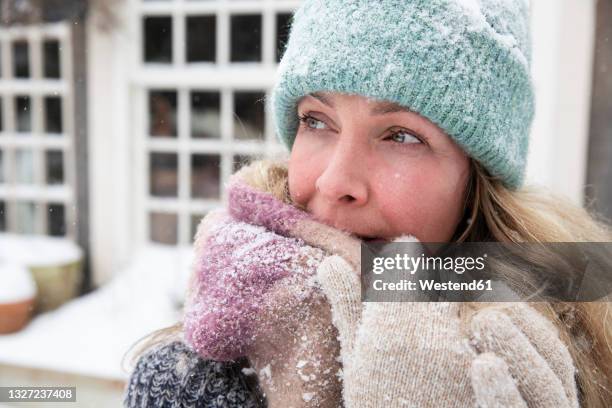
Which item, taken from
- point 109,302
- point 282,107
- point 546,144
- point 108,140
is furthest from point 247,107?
point 282,107

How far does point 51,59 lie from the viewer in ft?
10.9

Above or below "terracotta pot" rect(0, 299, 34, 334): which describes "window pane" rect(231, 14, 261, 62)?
above

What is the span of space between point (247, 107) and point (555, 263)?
2433 millimetres

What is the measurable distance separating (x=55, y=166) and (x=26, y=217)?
0.43m

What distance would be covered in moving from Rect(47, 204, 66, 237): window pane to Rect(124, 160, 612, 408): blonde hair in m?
2.92

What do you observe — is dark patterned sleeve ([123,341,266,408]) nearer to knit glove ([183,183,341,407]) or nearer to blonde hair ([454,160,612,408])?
knit glove ([183,183,341,407])

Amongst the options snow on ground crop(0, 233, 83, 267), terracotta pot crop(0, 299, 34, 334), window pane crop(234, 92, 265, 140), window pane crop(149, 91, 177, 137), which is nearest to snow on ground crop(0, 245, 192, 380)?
terracotta pot crop(0, 299, 34, 334)

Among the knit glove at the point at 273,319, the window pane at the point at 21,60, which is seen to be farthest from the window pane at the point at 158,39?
the knit glove at the point at 273,319

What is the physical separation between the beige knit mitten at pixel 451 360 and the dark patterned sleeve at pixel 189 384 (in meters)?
0.19

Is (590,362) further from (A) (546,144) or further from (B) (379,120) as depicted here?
(A) (546,144)

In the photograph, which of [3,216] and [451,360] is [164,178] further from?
[451,360]

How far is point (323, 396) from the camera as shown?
2.12 feet

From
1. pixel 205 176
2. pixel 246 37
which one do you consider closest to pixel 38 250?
pixel 205 176

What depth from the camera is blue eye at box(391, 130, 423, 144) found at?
2.47 ft
